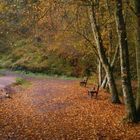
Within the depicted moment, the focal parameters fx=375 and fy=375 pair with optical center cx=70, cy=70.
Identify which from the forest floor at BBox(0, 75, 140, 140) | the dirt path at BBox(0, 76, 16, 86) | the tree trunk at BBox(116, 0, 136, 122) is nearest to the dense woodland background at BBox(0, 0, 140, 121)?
the forest floor at BBox(0, 75, 140, 140)

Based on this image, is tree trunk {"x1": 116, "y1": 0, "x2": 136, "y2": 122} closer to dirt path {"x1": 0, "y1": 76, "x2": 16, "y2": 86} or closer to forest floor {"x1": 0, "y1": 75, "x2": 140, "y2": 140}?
forest floor {"x1": 0, "y1": 75, "x2": 140, "y2": 140}

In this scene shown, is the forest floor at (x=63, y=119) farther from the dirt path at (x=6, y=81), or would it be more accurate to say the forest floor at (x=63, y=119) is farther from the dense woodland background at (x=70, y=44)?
the dirt path at (x=6, y=81)

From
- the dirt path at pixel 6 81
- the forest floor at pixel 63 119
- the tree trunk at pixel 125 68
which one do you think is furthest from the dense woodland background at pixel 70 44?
the tree trunk at pixel 125 68

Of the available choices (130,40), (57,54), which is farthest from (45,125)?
(57,54)

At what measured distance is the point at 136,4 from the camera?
601 inches

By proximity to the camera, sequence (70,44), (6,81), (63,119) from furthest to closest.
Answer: (70,44) → (6,81) → (63,119)

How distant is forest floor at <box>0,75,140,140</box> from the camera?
46.1 feet

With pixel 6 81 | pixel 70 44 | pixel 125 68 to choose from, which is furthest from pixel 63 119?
pixel 70 44

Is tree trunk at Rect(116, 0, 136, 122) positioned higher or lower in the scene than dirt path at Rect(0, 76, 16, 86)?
higher

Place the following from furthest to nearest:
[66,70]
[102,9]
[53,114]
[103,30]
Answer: [66,70]
[103,30]
[102,9]
[53,114]

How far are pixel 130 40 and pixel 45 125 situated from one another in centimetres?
1594

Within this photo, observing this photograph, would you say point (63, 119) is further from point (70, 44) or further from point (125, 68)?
point (70, 44)

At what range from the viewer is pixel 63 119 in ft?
56.2

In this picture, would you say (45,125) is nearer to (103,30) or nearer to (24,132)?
(24,132)
